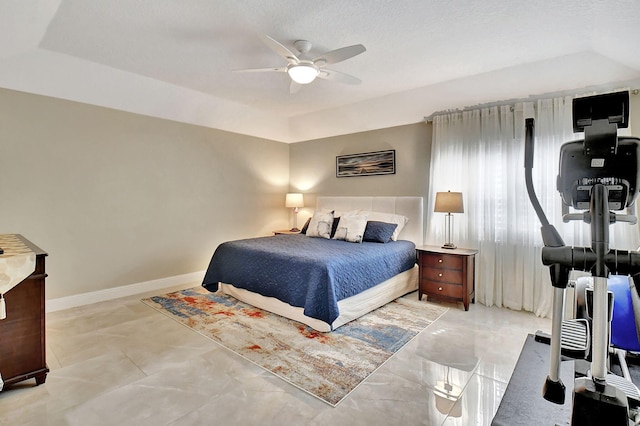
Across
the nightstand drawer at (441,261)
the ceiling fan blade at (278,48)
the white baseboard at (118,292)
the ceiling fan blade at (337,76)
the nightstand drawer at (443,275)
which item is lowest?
the white baseboard at (118,292)

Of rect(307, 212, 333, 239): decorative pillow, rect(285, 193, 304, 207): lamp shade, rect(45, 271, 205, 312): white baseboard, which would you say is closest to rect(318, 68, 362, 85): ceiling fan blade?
rect(307, 212, 333, 239): decorative pillow

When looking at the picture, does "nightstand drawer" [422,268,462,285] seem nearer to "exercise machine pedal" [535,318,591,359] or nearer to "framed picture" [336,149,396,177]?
"framed picture" [336,149,396,177]

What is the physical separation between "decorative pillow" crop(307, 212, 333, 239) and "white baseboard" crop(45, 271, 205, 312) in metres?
1.79

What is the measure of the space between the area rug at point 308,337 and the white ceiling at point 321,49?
2.52m

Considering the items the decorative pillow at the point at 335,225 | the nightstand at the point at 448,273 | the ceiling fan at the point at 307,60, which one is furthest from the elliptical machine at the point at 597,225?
the decorative pillow at the point at 335,225

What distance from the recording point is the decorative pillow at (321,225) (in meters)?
4.50

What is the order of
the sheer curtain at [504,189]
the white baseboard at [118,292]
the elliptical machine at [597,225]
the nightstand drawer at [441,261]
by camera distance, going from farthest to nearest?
the nightstand drawer at [441,261] < the white baseboard at [118,292] < the sheer curtain at [504,189] < the elliptical machine at [597,225]

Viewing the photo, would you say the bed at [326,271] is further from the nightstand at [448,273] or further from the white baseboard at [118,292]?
the white baseboard at [118,292]

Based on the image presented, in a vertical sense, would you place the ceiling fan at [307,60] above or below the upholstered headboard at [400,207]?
above

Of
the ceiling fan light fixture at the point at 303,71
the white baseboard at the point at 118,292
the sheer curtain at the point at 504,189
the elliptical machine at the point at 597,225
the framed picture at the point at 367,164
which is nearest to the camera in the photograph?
the elliptical machine at the point at 597,225

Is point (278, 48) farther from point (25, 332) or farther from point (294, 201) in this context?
point (294, 201)

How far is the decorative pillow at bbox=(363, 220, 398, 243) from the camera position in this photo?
4110mm

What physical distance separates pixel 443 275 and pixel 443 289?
0.53 feet

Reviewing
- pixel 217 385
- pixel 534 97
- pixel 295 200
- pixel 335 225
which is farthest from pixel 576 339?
pixel 295 200
